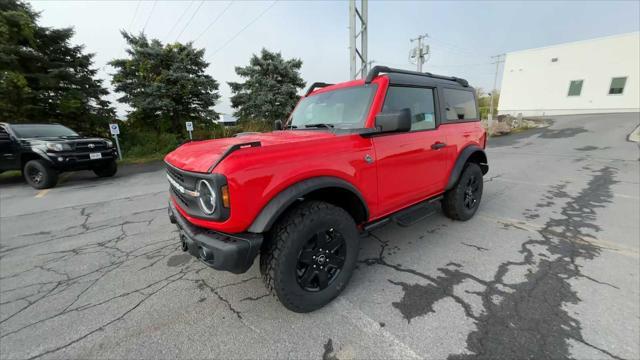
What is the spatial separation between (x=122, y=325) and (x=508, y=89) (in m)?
41.0

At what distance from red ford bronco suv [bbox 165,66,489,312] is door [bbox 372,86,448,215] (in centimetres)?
1

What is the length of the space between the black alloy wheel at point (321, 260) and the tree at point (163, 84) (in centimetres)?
1287

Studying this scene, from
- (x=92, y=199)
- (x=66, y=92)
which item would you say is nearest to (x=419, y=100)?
(x=92, y=199)

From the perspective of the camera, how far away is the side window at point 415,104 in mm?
2527

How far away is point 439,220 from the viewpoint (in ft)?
12.0

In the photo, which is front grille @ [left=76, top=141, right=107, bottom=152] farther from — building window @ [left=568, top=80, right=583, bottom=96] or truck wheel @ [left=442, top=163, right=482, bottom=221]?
building window @ [left=568, top=80, right=583, bottom=96]

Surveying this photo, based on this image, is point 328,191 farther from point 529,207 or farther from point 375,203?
point 529,207

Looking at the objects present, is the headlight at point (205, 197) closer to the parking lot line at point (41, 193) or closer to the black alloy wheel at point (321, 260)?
the black alloy wheel at point (321, 260)

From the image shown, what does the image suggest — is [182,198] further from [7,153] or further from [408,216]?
[7,153]

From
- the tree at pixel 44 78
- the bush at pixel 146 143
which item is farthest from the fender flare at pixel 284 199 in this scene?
the tree at pixel 44 78

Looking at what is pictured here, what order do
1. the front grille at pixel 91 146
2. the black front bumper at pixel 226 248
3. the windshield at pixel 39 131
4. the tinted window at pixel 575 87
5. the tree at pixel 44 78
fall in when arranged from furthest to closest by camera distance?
the tinted window at pixel 575 87
the tree at pixel 44 78
the windshield at pixel 39 131
the front grille at pixel 91 146
the black front bumper at pixel 226 248

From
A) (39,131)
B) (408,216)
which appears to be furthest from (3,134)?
(408,216)

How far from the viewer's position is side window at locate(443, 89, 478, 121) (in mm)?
3199

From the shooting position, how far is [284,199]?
1714 millimetres
